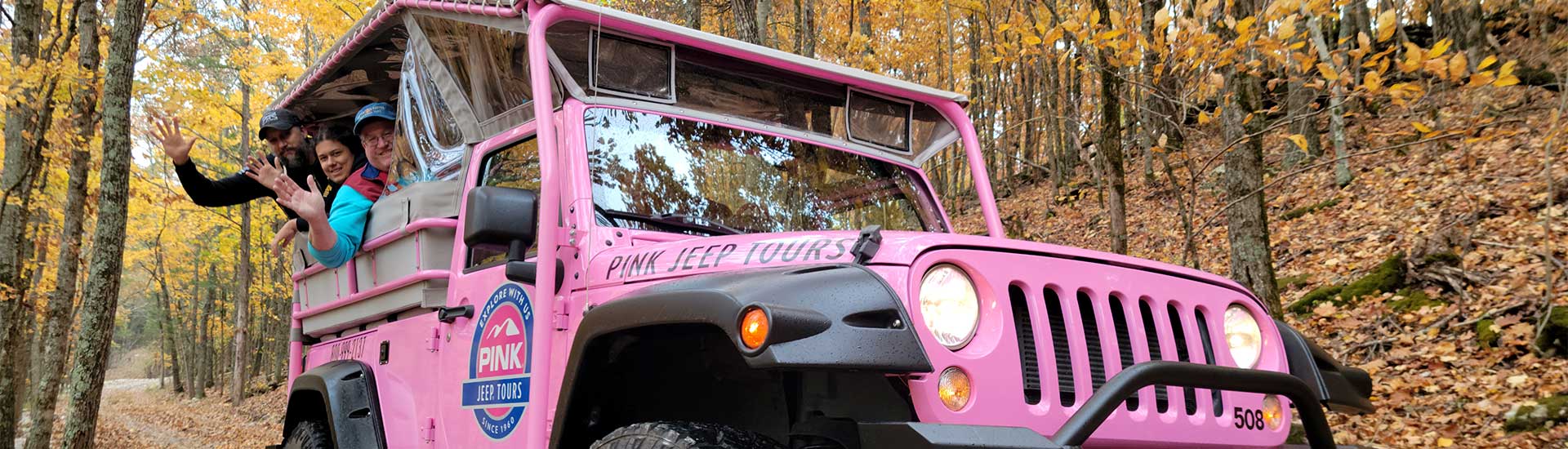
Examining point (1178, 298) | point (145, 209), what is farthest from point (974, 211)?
point (145, 209)

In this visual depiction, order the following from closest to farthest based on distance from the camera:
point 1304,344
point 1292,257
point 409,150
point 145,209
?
point 1304,344 < point 409,150 < point 1292,257 < point 145,209

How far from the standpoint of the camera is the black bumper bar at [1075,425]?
2.14m

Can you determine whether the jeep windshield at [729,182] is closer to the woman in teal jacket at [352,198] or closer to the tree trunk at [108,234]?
the woman in teal jacket at [352,198]

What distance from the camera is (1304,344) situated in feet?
10.8

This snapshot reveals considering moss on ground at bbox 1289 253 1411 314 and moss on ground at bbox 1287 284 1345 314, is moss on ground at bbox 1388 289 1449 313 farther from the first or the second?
moss on ground at bbox 1287 284 1345 314

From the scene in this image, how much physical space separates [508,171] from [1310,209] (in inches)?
476

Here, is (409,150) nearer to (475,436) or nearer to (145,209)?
(475,436)

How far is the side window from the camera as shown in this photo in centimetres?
366

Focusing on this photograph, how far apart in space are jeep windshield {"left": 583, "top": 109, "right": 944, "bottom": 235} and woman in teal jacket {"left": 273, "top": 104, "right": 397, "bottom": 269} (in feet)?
4.68

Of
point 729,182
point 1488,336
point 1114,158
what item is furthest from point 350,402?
point 1488,336

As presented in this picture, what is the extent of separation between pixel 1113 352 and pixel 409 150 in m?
3.19

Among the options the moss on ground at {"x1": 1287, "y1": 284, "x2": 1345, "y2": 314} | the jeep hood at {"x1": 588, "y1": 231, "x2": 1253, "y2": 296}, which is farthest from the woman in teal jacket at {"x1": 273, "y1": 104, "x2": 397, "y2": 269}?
the moss on ground at {"x1": 1287, "y1": 284, "x2": 1345, "y2": 314}

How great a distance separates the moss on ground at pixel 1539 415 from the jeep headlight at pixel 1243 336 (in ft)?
13.9

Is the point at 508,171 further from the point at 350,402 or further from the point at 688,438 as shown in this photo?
the point at 688,438
